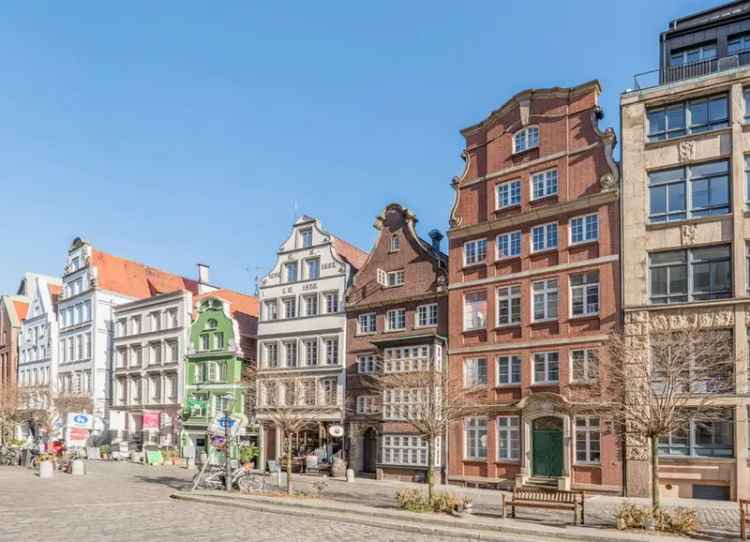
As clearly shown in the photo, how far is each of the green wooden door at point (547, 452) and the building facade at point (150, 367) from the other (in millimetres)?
28411

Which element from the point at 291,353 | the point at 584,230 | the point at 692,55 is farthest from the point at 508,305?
the point at 291,353

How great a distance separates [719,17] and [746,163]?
24.9ft

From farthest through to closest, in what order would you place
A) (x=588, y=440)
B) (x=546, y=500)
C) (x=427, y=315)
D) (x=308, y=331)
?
(x=308, y=331) < (x=427, y=315) < (x=588, y=440) < (x=546, y=500)

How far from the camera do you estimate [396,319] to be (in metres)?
40.1

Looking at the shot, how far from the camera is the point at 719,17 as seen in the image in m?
32.4

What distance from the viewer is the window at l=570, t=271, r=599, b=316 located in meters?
32.3

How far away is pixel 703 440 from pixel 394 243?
61.3 ft

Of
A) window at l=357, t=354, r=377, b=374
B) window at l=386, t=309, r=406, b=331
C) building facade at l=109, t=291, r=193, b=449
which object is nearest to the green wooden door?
window at l=386, t=309, r=406, b=331

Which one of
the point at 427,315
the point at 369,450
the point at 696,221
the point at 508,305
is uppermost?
the point at 696,221

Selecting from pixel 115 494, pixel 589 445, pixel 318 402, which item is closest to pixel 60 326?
pixel 318 402

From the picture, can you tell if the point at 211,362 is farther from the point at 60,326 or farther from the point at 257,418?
the point at 60,326

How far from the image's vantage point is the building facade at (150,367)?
5303cm

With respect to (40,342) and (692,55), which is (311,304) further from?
(40,342)

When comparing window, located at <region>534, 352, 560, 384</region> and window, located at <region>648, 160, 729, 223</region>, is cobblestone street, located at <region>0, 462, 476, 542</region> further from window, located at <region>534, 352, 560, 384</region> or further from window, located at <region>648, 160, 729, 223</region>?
window, located at <region>648, 160, 729, 223</region>
